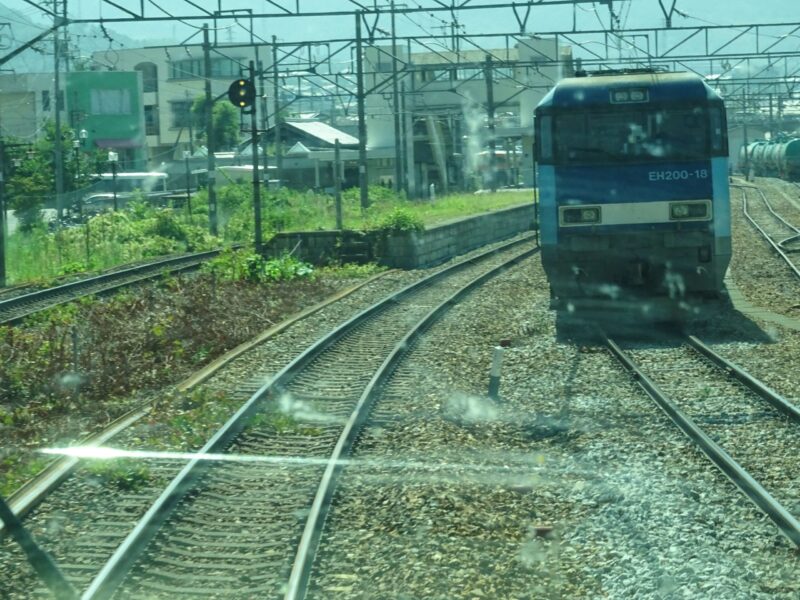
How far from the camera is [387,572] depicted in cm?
588

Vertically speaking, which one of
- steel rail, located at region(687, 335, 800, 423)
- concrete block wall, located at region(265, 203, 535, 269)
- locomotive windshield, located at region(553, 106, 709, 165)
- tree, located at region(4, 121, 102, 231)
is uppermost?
tree, located at region(4, 121, 102, 231)

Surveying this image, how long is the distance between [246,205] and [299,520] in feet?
116

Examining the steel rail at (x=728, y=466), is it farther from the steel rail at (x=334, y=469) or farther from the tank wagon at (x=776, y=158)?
the tank wagon at (x=776, y=158)

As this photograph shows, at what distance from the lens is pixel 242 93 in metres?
22.6

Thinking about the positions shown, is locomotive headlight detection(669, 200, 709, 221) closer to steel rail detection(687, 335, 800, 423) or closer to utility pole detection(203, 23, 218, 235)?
steel rail detection(687, 335, 800, 423)

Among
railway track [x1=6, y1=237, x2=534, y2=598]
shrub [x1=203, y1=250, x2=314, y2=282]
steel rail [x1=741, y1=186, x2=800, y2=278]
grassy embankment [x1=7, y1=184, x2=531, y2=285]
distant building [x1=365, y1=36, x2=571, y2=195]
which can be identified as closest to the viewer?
railway track [x1=6, y1=237, x2=534, y2=598]

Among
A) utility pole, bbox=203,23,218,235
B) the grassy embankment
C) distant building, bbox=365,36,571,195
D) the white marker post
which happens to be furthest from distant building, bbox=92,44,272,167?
the white marker post

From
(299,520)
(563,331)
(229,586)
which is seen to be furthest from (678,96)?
(229,586)

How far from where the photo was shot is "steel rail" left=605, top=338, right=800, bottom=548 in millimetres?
6363

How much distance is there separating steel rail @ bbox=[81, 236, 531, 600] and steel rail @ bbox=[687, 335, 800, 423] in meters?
4.40

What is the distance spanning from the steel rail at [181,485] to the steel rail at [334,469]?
2.90ft

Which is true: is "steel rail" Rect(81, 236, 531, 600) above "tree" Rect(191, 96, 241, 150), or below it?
below

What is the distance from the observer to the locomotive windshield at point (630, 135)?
1427cm

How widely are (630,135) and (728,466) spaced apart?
754 cm
